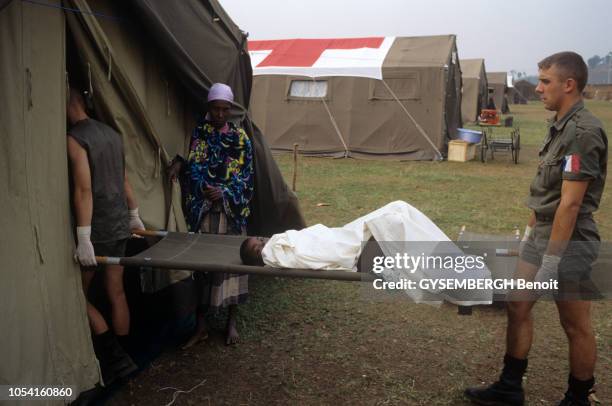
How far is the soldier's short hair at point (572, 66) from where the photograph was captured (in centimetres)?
268

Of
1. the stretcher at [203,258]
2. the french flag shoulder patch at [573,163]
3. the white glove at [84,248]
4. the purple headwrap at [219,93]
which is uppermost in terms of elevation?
the purple headwrap at [219,93]

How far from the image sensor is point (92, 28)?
302cm

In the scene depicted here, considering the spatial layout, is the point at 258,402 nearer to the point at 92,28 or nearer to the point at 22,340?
the point at 22,340

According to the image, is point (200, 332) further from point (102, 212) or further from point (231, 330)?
point (102, 212)

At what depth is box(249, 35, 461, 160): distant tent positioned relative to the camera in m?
12.9

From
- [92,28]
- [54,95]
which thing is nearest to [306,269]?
[54,95]

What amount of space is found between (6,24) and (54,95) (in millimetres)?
394

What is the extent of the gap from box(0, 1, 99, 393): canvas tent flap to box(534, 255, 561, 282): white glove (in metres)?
2.33

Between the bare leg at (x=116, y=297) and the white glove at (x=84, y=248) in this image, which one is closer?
the white glove at (x=84, y=248)

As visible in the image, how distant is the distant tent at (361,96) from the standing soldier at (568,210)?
1025 centimetres

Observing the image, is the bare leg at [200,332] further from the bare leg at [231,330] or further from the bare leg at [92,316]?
the bare leg at [92,316]

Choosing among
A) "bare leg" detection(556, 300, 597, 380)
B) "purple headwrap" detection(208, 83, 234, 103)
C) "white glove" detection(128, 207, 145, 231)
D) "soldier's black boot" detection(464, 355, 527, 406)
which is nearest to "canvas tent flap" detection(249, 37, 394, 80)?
"purple headwrap" detection(208, 83, 234, 103)

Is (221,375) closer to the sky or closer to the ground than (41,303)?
closer to the ground

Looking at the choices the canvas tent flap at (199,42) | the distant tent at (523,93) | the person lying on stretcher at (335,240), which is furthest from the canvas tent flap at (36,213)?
the distant tent at (523,93)
